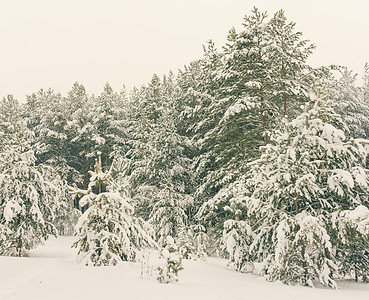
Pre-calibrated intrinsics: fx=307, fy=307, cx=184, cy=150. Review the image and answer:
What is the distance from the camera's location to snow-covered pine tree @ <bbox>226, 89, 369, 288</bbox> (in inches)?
402

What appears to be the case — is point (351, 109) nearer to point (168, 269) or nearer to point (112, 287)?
point (168, 269)

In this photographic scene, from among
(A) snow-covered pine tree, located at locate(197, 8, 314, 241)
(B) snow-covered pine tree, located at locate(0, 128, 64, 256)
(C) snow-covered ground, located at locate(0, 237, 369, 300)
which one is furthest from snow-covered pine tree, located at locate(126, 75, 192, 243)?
(C) snow-covered ground, located at locate(0, 237, 369, 300)

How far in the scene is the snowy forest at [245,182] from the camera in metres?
10.6

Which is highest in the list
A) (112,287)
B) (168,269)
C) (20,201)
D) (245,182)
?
(245,182)

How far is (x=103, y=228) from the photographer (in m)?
11.5

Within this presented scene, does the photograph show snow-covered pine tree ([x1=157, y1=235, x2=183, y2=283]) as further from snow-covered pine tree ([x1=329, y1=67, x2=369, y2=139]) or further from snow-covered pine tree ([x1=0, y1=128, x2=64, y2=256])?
snow-covered pine tree ([x1=329, y1=67, x2=369, y2=139])

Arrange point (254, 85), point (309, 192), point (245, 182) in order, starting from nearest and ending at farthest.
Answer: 1. point (309, 192)
2. point (245, 182)
3. point (254, 85)

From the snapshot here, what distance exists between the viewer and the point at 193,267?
491 inches

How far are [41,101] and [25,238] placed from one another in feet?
96.1

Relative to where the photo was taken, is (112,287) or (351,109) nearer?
(112,287)

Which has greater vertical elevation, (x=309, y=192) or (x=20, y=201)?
(x=309, y=192)

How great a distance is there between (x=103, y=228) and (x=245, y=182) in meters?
7.43

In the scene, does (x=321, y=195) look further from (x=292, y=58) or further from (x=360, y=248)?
(x=292, y=58)

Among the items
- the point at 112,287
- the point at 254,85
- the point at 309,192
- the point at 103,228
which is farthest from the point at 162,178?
the point at 112,287
